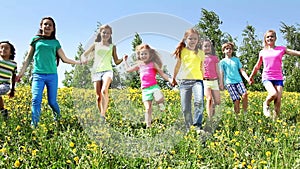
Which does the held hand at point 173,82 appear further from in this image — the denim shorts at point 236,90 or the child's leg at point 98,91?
the denim shorts at point 236,90

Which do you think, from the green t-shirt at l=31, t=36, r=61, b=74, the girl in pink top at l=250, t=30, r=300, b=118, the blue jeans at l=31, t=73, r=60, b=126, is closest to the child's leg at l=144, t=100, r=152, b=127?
Result: the blue jeans at l=31, t=73, r=60, b=126

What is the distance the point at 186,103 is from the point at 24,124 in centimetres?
224

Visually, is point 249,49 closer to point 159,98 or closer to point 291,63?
point 291,63

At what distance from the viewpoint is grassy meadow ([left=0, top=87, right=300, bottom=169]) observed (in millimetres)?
3957

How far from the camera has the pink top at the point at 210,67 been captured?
19.1 feet

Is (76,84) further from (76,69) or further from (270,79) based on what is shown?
(270,79)

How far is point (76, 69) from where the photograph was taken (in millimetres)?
5879

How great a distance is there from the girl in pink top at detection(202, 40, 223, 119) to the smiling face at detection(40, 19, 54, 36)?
2.30 metres

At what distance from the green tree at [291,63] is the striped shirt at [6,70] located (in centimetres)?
2996

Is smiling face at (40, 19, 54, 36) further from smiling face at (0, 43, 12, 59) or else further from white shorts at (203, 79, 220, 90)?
white shorts at (203, 79, 220, 90)

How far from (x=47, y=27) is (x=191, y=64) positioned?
85.7 inches

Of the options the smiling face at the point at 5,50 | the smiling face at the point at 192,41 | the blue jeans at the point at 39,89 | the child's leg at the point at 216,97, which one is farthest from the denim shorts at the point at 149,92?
the smiling face at the point at 5,50

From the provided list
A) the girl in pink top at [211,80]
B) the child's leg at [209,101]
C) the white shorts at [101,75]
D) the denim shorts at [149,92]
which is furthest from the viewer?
the child's leg at [209,101]

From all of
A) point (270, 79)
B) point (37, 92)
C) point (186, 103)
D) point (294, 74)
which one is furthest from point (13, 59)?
point (294, 74)
